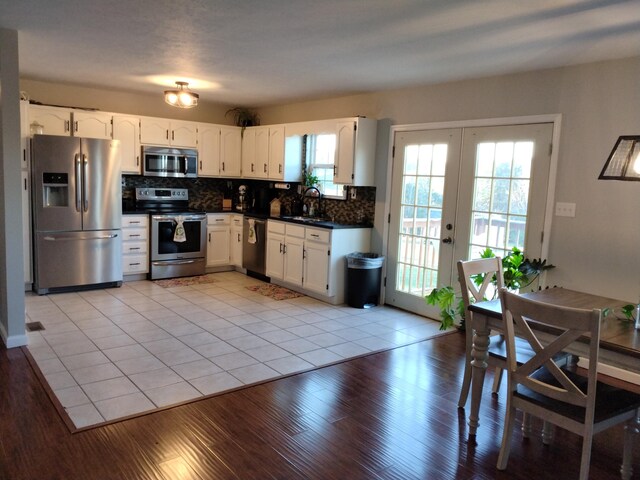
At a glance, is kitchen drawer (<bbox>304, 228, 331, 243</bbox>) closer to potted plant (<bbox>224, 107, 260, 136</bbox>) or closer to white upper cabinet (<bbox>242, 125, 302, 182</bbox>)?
white upper cabinet (<bbox>242, 125, 302, 182</bbox>)

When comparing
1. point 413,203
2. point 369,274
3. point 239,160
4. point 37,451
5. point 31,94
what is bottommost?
point 37,451

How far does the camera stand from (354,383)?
11.4ft

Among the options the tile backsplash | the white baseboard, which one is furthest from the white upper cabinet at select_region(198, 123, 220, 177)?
the white baseboard

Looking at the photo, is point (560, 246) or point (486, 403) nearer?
point (486, 403)

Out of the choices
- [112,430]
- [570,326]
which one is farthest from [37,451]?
[570,326]

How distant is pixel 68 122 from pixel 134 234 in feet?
4.90

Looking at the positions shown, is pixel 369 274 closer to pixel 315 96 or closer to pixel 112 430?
pixel 315 96

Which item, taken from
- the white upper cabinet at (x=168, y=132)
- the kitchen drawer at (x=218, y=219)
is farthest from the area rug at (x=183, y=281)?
the white upper cabinet at (x=168, y=132)

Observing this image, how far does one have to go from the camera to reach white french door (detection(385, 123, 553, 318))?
164 inches

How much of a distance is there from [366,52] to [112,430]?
123 inches

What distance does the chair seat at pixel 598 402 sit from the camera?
2.22 m

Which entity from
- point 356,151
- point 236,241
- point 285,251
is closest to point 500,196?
point 356,151

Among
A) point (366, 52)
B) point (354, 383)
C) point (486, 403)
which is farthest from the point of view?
point (366, 52)

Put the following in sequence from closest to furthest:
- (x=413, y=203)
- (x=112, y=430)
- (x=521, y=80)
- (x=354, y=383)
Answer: (x=112, y=430) < (x=354, y=383) < (x=521, y=80) < (x=413, y=203)
